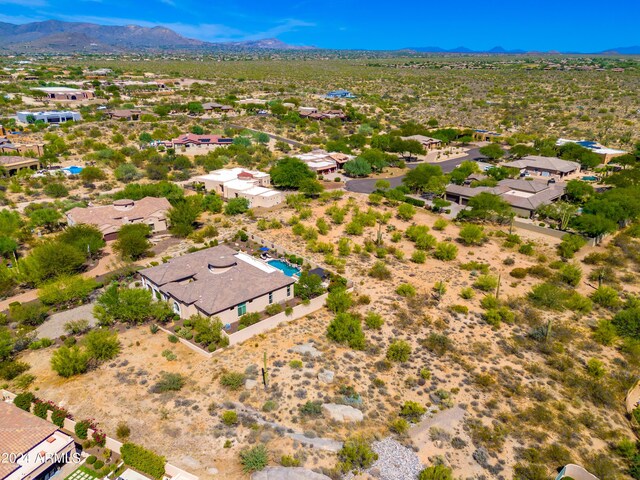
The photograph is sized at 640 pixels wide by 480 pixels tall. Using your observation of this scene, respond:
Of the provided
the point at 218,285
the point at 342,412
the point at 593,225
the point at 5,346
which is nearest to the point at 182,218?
the point at 218,285

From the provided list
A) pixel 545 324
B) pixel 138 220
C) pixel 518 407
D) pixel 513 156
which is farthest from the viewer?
pixel 513 156

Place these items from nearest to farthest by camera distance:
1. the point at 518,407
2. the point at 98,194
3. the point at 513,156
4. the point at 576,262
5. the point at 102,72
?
the point at 518,407 < the point at 576,262 < the point at 98,194 < the point at 513,156 < the point at 102,72

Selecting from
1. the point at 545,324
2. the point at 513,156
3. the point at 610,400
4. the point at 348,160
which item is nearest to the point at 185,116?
the point at 348,160

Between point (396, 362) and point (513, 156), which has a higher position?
point (513, 156)

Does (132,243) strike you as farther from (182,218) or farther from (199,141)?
(199,141)

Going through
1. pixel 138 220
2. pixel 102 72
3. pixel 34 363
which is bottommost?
pixel 34 363

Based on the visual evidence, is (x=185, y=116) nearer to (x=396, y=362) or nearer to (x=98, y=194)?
A: (x=98, y=194)
